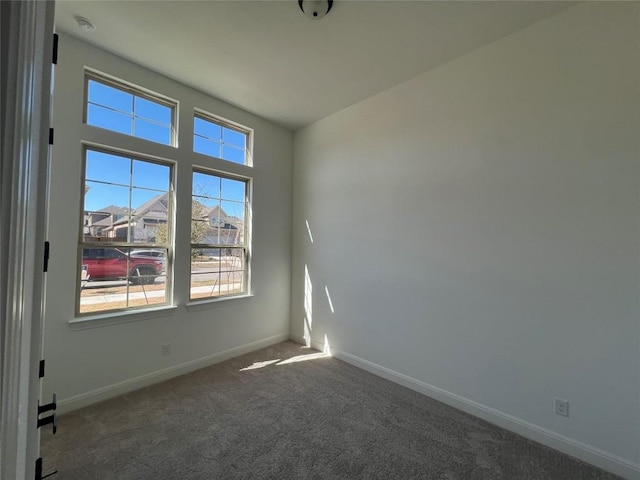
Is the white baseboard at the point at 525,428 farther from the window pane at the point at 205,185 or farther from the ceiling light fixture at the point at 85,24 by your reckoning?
the ceiling light fixture at the point at 85,24

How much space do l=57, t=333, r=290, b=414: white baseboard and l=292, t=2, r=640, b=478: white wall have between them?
4.58 feet

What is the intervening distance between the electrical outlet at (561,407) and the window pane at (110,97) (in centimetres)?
433

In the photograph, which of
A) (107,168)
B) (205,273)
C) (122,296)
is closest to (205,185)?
(107,168)

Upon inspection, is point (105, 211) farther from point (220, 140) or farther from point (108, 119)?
point (220, 140)

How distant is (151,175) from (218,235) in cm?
95

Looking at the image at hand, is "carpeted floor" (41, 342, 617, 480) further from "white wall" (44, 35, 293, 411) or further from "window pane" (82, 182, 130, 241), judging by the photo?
"window pane" (82, 182, 130, 241)

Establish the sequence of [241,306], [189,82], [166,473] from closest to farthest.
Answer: [166,473], [189,82], [241,306]

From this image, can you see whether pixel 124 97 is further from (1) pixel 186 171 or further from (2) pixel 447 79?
(2) pixel 447 79

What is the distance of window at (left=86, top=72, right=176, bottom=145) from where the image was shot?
8.26 feet

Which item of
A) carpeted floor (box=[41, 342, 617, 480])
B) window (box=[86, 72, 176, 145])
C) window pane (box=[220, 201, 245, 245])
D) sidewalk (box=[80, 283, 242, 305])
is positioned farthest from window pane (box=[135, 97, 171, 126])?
carpeted floor (box=[41, 342, 617, 480])

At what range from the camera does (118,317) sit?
2.57m

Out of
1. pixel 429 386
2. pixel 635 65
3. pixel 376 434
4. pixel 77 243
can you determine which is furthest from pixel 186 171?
pixel 635 65

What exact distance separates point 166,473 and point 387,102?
3.62m

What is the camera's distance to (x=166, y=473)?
1.73m
